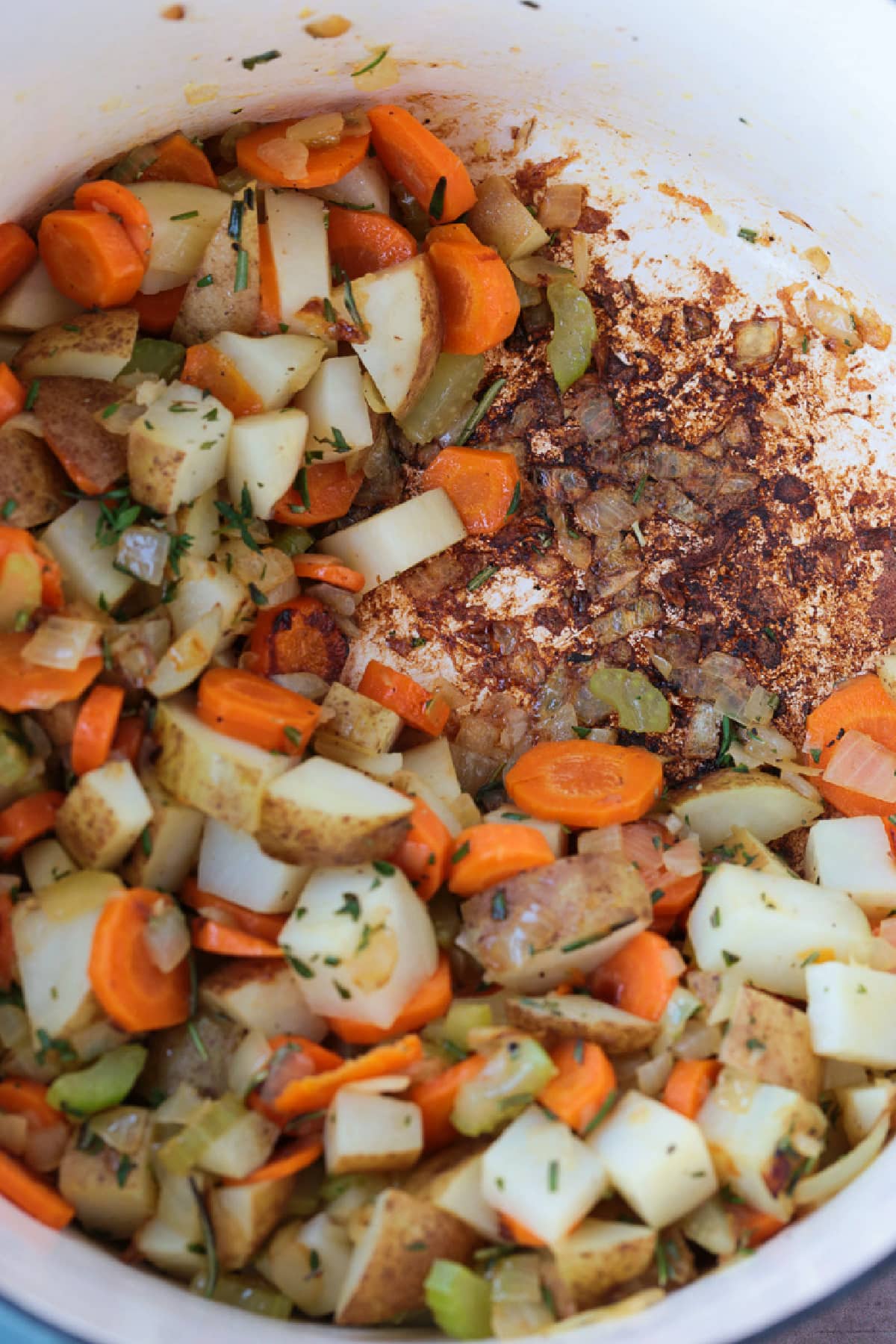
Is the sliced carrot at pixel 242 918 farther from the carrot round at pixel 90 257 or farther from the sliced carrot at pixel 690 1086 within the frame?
the carrot round at pixel 90 257

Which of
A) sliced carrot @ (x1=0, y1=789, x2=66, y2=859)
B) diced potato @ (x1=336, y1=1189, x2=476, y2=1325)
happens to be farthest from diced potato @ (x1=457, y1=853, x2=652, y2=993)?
sliced carrot @ (x1=0, y1=789, x2=66, y2=859)

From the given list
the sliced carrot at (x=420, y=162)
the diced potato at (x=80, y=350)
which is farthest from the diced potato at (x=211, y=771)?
the sliced carrot at (x=420, y=162)

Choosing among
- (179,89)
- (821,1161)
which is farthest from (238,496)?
(821,1161)

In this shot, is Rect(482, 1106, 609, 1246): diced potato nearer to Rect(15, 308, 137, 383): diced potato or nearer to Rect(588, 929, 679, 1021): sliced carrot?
Rect(588, 929, 679, 1021): sliced carrot

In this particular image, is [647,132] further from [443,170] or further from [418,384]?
[418,384]

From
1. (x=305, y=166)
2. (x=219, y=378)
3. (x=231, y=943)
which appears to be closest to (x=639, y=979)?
(x=231, y=943)

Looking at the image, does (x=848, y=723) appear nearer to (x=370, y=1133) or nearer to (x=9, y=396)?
(x=370, y=1133)
